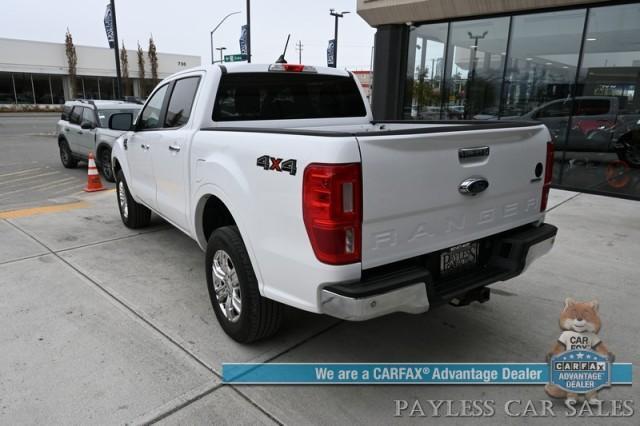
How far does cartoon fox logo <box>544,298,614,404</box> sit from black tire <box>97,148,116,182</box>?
915cm

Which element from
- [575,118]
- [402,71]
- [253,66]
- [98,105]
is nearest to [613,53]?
[575,118]

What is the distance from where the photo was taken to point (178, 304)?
3.96 metres

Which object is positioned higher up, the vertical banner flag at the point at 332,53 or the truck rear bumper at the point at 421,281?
the vertical banner flag at the point at 332,53

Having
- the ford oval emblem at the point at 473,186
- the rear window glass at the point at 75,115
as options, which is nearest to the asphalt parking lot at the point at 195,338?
the ford oval emblem at the point at 473,186

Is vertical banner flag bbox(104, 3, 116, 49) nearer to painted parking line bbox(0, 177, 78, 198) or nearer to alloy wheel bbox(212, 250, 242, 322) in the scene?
painted parking line bbox(0, 177, 78, 198)

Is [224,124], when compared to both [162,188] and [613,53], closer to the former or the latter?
[162,188]

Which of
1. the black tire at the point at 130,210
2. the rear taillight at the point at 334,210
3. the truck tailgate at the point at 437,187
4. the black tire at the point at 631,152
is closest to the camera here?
the rear taillight at the point at 334,210

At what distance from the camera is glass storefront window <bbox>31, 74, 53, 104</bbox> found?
44.7 meters

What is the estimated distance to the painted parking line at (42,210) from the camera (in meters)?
6.92

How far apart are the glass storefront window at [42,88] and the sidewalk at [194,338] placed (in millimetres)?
47348

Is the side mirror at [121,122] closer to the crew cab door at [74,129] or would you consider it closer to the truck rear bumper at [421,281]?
the truck rear bumper at [421,281]

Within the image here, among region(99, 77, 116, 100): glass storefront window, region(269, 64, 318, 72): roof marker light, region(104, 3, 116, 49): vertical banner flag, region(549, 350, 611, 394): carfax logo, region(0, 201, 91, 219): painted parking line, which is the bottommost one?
region(0, 201, 91, 219): painted parking line

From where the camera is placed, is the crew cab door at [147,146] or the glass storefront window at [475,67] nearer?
the crew cab door at [147,146]

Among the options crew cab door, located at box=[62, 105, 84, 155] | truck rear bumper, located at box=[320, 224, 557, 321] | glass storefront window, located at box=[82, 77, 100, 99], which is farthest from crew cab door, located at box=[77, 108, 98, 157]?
glass storefront window, located at box=[82, 77, 100, 99]
